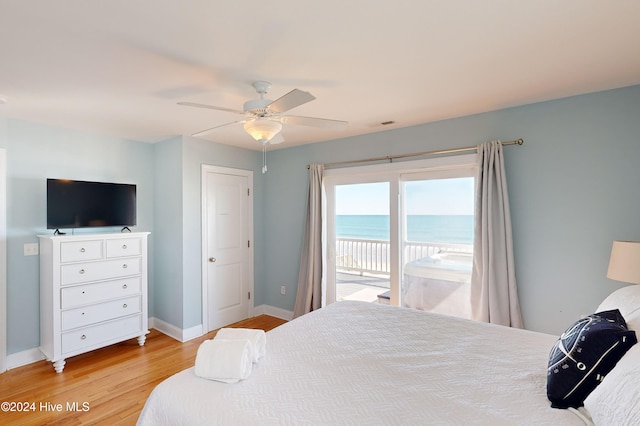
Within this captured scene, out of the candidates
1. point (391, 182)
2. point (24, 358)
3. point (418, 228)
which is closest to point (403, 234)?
point (418, 228)

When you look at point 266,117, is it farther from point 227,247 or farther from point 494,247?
point 227,247

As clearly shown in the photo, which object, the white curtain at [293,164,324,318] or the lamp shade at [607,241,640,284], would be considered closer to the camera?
the lamp shade at [607,241,640,284]

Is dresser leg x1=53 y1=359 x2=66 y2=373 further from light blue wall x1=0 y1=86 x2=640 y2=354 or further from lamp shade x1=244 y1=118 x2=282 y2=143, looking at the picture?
lamp shade x1=244 y1=118 x2=282 y2=143

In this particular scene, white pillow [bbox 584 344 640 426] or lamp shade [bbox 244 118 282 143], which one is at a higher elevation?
lamp shade [bbox 244 118 282 143]

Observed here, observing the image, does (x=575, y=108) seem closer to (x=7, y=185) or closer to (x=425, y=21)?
(x=425, y=21)

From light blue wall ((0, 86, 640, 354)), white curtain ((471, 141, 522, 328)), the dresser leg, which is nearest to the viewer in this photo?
light blue wall ((0, 86, 640, 354))

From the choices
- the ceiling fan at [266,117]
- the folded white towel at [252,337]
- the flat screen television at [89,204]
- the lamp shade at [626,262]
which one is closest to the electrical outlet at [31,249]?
the flat screen television at [89,204]

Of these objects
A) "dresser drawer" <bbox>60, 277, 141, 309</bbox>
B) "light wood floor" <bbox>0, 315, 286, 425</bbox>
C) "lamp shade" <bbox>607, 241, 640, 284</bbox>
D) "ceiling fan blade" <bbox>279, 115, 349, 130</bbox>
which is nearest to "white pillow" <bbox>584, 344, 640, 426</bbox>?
"lamp shade" <bbox>607, 241, 640, 284</bbox>

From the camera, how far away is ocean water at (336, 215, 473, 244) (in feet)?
10.6

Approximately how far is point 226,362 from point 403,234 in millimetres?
2573

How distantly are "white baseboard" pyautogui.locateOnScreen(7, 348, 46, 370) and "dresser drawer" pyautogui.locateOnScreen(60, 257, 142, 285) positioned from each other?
0.87m

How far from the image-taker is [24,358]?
10.3 feet

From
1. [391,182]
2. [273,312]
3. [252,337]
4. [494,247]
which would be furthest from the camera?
[273,312]

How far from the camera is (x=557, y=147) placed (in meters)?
2.69
